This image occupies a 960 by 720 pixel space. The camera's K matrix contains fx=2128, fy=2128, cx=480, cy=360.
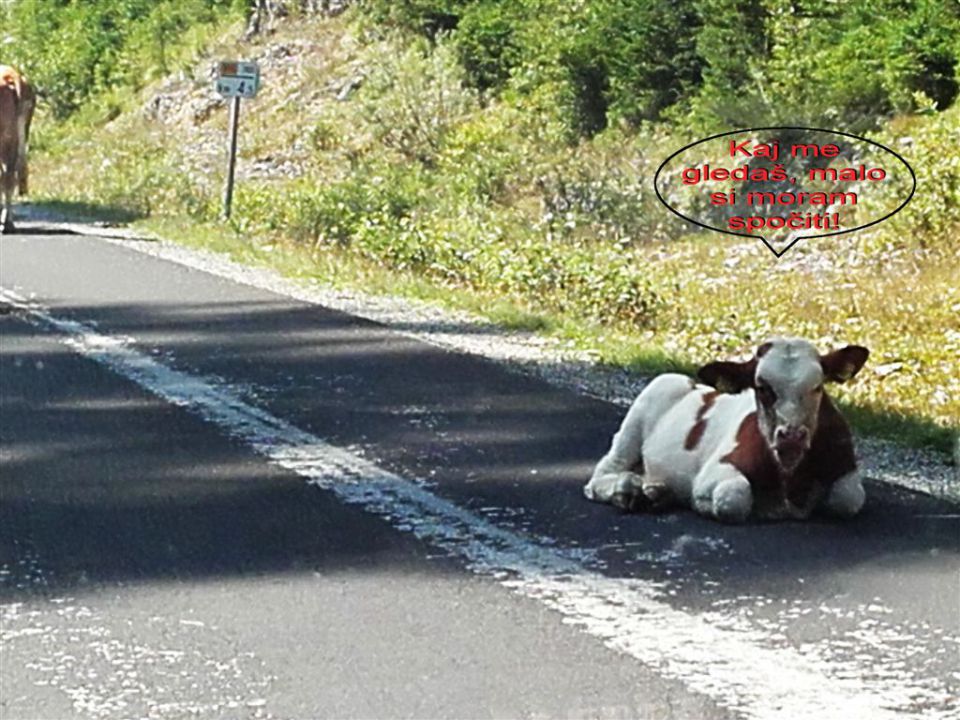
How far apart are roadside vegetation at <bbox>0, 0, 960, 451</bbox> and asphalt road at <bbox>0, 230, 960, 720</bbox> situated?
8.33 ft

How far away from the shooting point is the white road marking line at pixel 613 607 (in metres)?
5.89

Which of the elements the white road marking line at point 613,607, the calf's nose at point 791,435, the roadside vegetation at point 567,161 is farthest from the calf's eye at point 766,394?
the roadside vegetation at point 567,161

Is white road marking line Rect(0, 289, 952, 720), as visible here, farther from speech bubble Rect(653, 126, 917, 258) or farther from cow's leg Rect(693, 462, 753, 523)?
speech bubble Rect(653, 126, 917, 258)

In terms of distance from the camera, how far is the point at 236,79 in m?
26.5

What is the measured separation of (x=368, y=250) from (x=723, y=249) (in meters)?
3.94

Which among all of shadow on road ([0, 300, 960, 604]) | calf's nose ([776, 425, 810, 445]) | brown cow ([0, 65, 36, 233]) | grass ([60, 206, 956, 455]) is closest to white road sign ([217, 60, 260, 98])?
grass ([60, 206, 956, 455])

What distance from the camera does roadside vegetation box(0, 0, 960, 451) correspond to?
16.9 metres

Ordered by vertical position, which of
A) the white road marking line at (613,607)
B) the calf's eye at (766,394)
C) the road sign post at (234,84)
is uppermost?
the road sign post at (234,84)

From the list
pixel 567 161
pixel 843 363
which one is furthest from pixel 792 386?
pixel 567 161

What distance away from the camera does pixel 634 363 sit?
1348 centimetres

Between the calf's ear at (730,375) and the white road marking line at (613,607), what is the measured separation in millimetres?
1001

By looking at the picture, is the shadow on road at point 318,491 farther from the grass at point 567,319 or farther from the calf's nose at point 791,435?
the grass at point 567,319

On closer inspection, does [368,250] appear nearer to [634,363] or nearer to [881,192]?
[881,192]

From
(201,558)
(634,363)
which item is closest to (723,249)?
(634,363)
